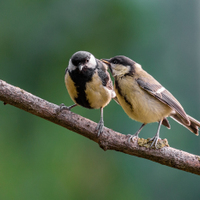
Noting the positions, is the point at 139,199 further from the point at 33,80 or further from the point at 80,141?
the point at 33,80

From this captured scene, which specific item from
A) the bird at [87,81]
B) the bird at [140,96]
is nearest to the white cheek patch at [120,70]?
the bird at [140,96]

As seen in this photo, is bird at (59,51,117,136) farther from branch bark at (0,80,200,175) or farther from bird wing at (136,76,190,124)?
bird wing at (136,76,190,124)

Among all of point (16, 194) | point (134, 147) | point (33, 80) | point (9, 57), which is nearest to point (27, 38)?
point (9, 57)

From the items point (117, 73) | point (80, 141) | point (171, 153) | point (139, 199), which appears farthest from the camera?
point (80, 141)

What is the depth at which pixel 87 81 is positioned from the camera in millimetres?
1528

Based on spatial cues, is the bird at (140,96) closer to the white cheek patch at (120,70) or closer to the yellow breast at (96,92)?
the white cheek patch at (120,70)

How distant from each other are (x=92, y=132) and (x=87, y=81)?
298 millimetres

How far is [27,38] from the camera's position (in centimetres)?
277

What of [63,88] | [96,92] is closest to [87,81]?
[96,92]

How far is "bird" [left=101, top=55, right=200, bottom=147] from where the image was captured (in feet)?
4.69

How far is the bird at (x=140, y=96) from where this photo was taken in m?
1.43

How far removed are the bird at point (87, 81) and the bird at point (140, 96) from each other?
10 centimetres

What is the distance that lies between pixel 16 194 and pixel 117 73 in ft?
5.28

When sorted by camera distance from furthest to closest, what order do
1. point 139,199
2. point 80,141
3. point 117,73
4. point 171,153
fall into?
point 80,141
point 139,199
point 117,73
point 171,153
